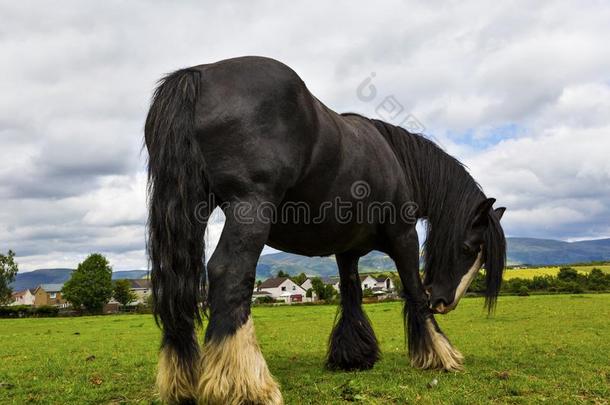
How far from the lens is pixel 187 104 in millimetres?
4262

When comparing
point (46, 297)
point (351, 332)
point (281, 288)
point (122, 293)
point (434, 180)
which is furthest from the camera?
point (46, 297)

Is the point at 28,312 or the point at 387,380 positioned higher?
the point at 387,380

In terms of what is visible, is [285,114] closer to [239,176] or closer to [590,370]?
[239,176]

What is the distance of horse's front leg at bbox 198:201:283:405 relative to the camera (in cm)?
379

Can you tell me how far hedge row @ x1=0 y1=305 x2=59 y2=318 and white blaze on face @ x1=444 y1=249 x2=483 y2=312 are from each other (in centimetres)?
5542

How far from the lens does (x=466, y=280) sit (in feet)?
21.3

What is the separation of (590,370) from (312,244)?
403cm

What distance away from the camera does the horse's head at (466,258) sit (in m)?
6.46

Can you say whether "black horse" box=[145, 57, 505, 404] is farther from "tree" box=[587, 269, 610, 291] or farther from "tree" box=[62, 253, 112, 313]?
"tree" box=[62, 253, 112, 313]

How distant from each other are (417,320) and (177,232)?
3640 millimetres

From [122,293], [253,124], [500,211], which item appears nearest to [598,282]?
[500,211]

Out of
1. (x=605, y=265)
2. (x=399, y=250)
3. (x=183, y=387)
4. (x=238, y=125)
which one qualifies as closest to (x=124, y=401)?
(x=183, y=387)

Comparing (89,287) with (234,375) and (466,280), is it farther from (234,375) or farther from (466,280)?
(234,375)

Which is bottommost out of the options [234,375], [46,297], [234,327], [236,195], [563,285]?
[46,297]
